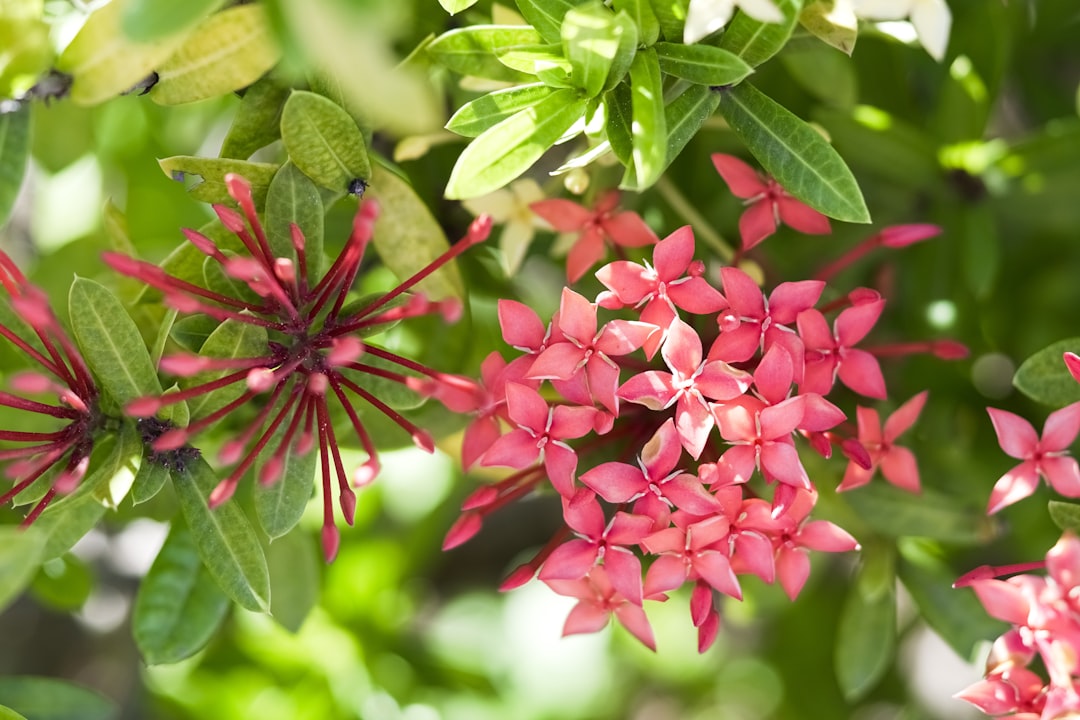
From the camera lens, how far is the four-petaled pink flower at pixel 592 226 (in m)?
0.75

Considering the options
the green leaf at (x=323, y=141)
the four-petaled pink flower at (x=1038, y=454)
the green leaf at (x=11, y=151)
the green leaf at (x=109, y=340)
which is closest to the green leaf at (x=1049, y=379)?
the four-petaled pink flower at (x=1038, y=454)

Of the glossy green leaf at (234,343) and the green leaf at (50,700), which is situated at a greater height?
the glossy green leaf at (234,343)

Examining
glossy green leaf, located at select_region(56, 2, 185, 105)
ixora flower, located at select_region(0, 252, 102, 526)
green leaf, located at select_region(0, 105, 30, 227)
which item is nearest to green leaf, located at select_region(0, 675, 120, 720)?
ixora flower, located at select_region(0, 252, 102, 526)

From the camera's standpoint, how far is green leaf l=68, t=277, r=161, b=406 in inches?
25.8

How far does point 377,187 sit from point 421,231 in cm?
5

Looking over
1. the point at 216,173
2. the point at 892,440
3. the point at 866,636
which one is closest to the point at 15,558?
the point at 216,173

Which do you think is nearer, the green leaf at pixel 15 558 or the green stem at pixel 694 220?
the green leaf at pixel 15 558

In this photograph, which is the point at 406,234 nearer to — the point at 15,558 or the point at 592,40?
the point at 592,40

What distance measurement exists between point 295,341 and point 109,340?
0.13 m

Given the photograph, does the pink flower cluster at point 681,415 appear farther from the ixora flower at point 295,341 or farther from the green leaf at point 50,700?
the green leaf at point 50,700

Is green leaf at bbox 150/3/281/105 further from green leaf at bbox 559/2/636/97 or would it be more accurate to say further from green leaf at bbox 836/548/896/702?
green leaf at bbox 836/548/896/702

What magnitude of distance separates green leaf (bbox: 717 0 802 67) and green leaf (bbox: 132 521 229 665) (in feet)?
2.00

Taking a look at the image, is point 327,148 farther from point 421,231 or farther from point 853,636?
point 853,636

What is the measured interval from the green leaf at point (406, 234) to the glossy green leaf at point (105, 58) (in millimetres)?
184
